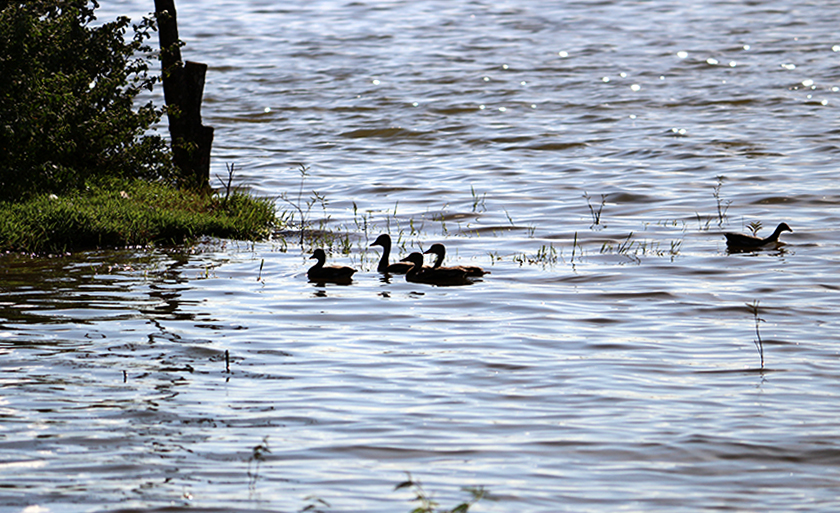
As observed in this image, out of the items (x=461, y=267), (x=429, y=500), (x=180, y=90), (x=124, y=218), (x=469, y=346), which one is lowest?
(x=429, y=500)

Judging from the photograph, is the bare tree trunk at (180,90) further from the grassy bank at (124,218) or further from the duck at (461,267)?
the duck at (461,267)

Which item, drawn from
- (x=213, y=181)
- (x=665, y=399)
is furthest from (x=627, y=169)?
(x=665, y=399)

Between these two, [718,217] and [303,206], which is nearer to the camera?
[718,217]

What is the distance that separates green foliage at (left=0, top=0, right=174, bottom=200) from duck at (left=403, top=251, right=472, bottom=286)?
18.0 feet

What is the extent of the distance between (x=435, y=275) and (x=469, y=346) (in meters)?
2.99

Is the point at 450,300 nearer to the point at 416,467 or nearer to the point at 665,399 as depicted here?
the point at 665,399

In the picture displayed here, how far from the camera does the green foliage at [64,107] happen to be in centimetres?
1384

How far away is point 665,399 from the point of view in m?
7.53

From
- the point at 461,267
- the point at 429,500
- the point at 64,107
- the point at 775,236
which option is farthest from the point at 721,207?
the point at 429,500

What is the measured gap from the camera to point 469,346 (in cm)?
899

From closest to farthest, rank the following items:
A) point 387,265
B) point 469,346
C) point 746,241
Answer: point 469,346 → point 387,265 → point 746,241

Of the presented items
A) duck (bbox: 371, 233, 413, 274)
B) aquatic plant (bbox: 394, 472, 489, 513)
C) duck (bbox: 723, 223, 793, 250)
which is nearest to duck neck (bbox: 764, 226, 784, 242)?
duck (bbox: 723, 223, 793, 250)

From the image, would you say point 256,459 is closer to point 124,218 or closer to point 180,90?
point 124,218

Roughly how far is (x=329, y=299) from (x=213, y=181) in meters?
9.57
